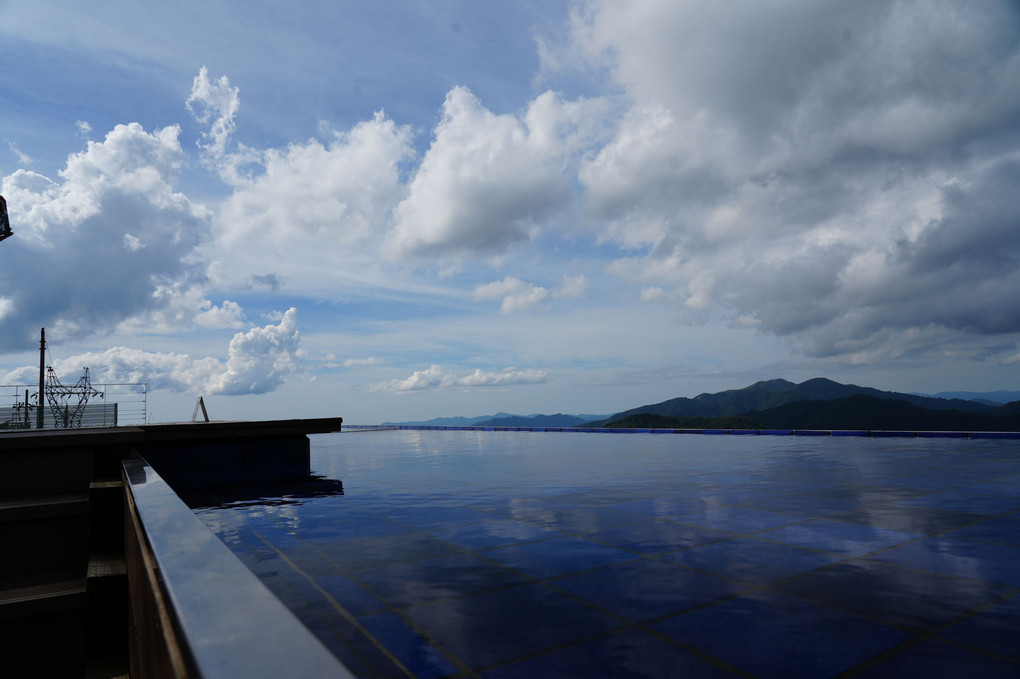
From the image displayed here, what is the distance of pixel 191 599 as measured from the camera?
1.99 m

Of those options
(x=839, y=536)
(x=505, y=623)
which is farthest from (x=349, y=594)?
(x=839, y=536)

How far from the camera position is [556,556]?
27.1 ft

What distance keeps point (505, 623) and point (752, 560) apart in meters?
3.99

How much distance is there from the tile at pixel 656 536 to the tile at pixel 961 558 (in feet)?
7.86

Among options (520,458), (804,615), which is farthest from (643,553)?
(520,458)

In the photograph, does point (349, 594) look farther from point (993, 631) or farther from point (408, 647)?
point (993, 631)

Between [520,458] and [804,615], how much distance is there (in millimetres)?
20032

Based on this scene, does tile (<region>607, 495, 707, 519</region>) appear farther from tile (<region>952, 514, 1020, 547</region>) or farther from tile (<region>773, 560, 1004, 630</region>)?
tile (<region>952, 514, 1020, 547</region>)

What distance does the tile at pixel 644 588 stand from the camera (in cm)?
618

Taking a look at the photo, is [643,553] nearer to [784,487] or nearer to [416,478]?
[784,487]

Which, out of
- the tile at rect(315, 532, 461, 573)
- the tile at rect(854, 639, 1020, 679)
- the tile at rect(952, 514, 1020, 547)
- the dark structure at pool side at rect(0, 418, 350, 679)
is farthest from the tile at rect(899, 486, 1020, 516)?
the dark structure at pool side at rect(0, 418, 350, 679)

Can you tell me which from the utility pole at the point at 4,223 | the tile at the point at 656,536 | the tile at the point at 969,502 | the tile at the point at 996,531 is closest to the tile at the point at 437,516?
the tile at the point at 656,536

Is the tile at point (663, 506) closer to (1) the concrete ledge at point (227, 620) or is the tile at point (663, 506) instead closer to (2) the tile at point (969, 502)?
(2) the tile at point (969, 502)

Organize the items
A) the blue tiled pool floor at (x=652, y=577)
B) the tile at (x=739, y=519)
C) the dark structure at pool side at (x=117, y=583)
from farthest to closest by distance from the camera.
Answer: the tile at (x=739, y=519) → the blue tiled pool floor at (x=652, y=577) → the dark structure at pool side at (x=117, y=583)
